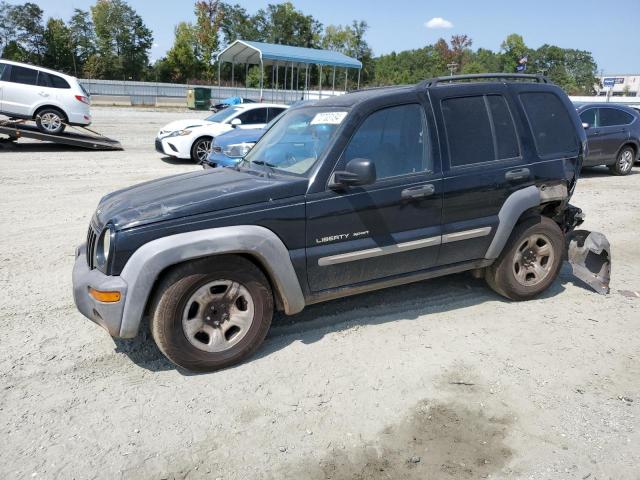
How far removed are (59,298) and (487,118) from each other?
13.8 feet

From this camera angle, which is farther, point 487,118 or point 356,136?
point 487,118

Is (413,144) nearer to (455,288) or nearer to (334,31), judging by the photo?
(455,288)

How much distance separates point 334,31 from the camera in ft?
289

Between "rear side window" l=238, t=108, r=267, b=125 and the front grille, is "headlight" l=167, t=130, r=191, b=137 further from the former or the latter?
the front grille

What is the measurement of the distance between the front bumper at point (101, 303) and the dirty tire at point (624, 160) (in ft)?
43.1

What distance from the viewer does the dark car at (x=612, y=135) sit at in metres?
12.3

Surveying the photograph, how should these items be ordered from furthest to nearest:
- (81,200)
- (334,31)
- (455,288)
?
(334,31) < (81,200) < (455,288)

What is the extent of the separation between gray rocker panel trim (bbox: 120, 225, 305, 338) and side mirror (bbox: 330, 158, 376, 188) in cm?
63

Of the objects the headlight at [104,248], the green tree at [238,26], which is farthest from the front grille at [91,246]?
the green tree at [238,26]

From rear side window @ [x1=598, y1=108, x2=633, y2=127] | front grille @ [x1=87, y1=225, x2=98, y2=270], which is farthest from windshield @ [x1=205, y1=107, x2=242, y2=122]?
front grille @ [x1=87, y1=225, x2=98, y2=270]

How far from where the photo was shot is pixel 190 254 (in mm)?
3377

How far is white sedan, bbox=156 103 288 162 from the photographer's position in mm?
12820

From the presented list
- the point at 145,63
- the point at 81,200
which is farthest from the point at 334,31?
the point at 81,200

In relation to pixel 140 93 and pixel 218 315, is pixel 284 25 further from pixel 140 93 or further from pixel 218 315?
pixel 218 315
